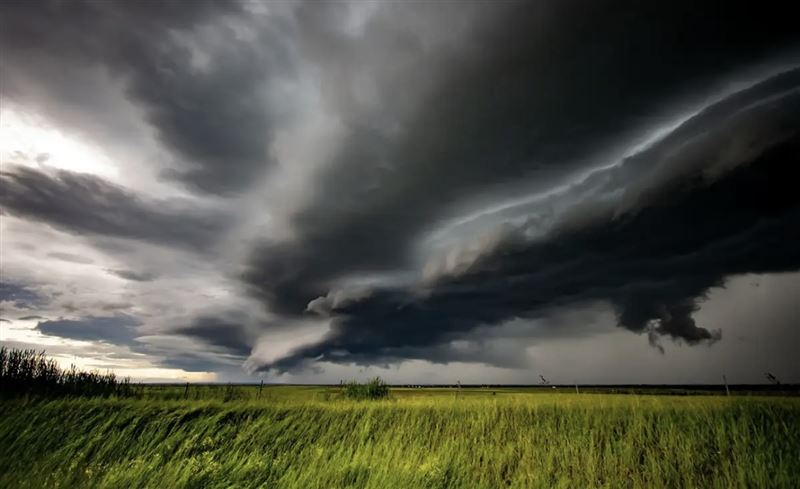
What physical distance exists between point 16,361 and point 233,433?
521 inches

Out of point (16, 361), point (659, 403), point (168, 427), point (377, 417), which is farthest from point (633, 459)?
point (16, 361)

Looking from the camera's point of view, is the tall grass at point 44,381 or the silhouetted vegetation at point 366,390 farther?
the silhouetted vegetation at point 366,390

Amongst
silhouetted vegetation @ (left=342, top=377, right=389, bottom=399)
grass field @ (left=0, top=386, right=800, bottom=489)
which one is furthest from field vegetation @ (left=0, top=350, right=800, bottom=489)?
silhouetted vegetation @ (left=342, top=377, right=389, bottom=399)

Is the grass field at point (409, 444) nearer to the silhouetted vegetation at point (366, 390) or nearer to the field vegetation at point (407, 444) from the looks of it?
the field vegetation at point (407, 444)

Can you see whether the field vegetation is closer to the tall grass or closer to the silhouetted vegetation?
the tall grass

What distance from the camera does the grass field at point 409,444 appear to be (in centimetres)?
683

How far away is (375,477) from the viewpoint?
246 inches

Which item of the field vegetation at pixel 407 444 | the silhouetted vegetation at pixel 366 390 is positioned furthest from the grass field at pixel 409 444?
the silhouetted vegetation at pixel 366 390

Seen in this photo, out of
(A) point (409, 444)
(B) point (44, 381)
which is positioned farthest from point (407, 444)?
(B) point (44, 381)

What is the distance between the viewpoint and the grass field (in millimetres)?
6828

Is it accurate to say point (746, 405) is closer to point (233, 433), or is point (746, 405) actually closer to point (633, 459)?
point (633, 459)

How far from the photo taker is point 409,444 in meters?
11.5

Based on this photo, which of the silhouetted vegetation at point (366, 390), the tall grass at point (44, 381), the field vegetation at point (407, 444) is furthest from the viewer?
the silhouetted vegetation at point (366, 390)

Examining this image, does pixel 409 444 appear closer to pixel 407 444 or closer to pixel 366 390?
pixel 407 444
